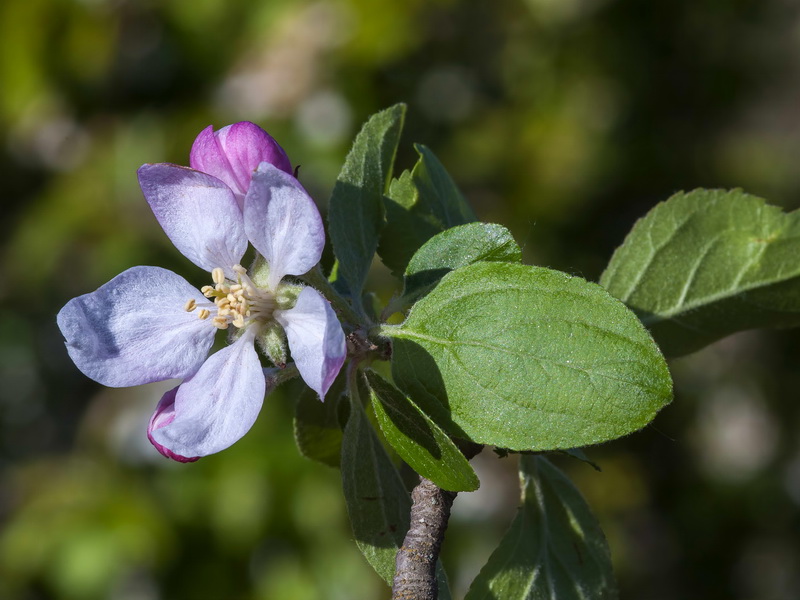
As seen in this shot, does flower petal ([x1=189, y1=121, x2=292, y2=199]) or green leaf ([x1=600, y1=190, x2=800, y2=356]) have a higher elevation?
flower petal ([x1=189, y1=121, x2=292, y2=199])

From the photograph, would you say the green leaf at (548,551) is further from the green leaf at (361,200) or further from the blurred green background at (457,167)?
the blurred green background at (457,167)

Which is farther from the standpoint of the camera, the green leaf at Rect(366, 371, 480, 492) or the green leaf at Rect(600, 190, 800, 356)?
the green leaf at Rect(600, 190, 800, 356)

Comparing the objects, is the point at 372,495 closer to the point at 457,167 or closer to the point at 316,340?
the point at 316,340

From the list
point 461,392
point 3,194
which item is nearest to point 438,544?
point 461,392

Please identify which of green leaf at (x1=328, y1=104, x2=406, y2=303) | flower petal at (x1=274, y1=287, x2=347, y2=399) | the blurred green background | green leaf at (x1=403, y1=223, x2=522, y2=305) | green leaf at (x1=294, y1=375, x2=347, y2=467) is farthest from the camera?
the blurred green background

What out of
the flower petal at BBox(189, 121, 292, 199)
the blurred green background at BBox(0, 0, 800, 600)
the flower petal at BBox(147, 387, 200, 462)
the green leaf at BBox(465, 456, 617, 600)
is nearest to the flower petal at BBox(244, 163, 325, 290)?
the flower petal at BBox(189, 121, 292, 199)

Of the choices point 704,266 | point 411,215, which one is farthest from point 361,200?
point 704,266

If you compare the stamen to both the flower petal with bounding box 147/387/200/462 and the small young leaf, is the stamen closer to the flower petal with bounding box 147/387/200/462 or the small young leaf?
the flower petal with bounding box 147/387/200/462
